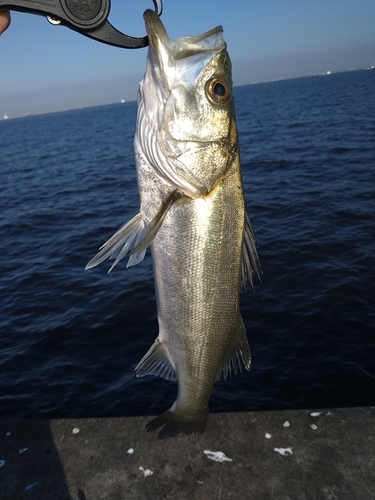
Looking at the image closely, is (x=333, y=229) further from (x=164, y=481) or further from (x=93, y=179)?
(x=93, y=179)

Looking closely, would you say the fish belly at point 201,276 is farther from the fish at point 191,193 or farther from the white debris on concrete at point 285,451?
the white debris on concrete at point 285,451

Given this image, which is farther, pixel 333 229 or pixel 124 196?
pixel 124 196

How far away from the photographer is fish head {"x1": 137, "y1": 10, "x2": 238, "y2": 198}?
251 centimetres

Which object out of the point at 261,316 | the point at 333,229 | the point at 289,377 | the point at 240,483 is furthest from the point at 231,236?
the point at 333,229

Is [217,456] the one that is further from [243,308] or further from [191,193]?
[243,308]

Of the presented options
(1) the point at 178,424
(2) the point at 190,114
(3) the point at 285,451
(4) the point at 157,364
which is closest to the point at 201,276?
(4) the point at 157,364

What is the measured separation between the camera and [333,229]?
13.1 metres

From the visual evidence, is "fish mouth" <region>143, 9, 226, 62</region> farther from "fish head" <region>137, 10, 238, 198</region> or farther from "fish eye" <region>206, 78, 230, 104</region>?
"fish eye" <region>206, 78, 230, 104</region>

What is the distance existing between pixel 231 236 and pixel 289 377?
5344 mm

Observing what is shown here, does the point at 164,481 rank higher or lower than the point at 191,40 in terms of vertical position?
lower

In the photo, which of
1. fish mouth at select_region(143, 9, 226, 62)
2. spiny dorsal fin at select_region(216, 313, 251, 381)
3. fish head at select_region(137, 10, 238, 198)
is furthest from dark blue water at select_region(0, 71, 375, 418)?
fish mouth at select_region(143, 9, 226, 62)

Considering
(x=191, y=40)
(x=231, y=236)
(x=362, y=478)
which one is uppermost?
(x=191, y=40)

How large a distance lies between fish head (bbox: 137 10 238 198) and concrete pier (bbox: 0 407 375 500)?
114 inches

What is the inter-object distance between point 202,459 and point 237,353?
1649mm
